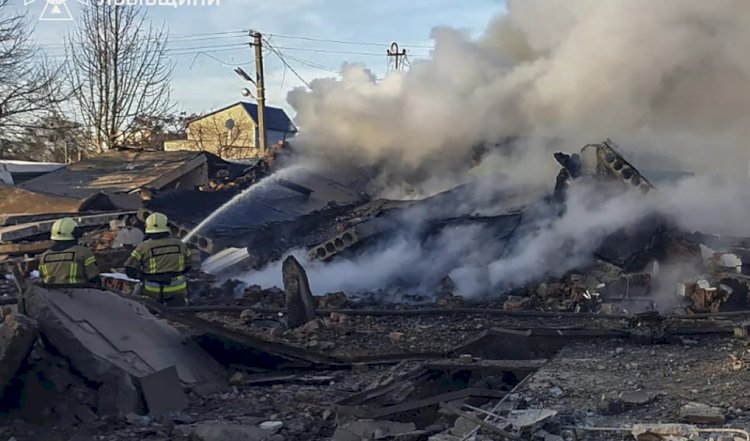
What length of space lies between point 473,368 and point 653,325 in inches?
63.5

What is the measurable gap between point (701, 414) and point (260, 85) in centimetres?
2698

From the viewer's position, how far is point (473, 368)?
5.45m

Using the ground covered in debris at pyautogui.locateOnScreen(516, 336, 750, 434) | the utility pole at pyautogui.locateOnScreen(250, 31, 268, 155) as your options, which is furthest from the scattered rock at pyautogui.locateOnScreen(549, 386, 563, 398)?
the utility pole at pyautogui.locateOnScreen(250, 31, 268, 155)

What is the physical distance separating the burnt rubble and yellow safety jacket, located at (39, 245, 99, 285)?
37 cm

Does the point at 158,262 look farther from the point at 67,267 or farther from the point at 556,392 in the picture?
the point at 556,392

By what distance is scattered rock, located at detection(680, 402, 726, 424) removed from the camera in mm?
3740

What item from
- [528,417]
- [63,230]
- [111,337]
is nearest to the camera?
[528,417]

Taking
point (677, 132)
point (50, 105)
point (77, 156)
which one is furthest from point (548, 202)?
point (77, 156)

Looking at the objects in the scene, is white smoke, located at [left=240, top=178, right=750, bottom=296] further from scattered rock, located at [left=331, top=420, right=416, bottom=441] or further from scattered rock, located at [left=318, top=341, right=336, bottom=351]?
scattered rock, located at [left=331, top=420, right=416, bottom=441]

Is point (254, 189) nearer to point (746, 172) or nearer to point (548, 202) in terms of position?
point (548, 202)

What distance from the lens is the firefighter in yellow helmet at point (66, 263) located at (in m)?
7.04

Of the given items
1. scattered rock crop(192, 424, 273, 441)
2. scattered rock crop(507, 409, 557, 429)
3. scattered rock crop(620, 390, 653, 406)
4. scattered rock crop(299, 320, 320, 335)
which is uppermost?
scattered rock crop(507, 409, 557, 429)

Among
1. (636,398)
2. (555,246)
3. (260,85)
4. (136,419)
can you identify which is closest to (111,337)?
(136,419)

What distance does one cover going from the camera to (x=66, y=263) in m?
7.06
